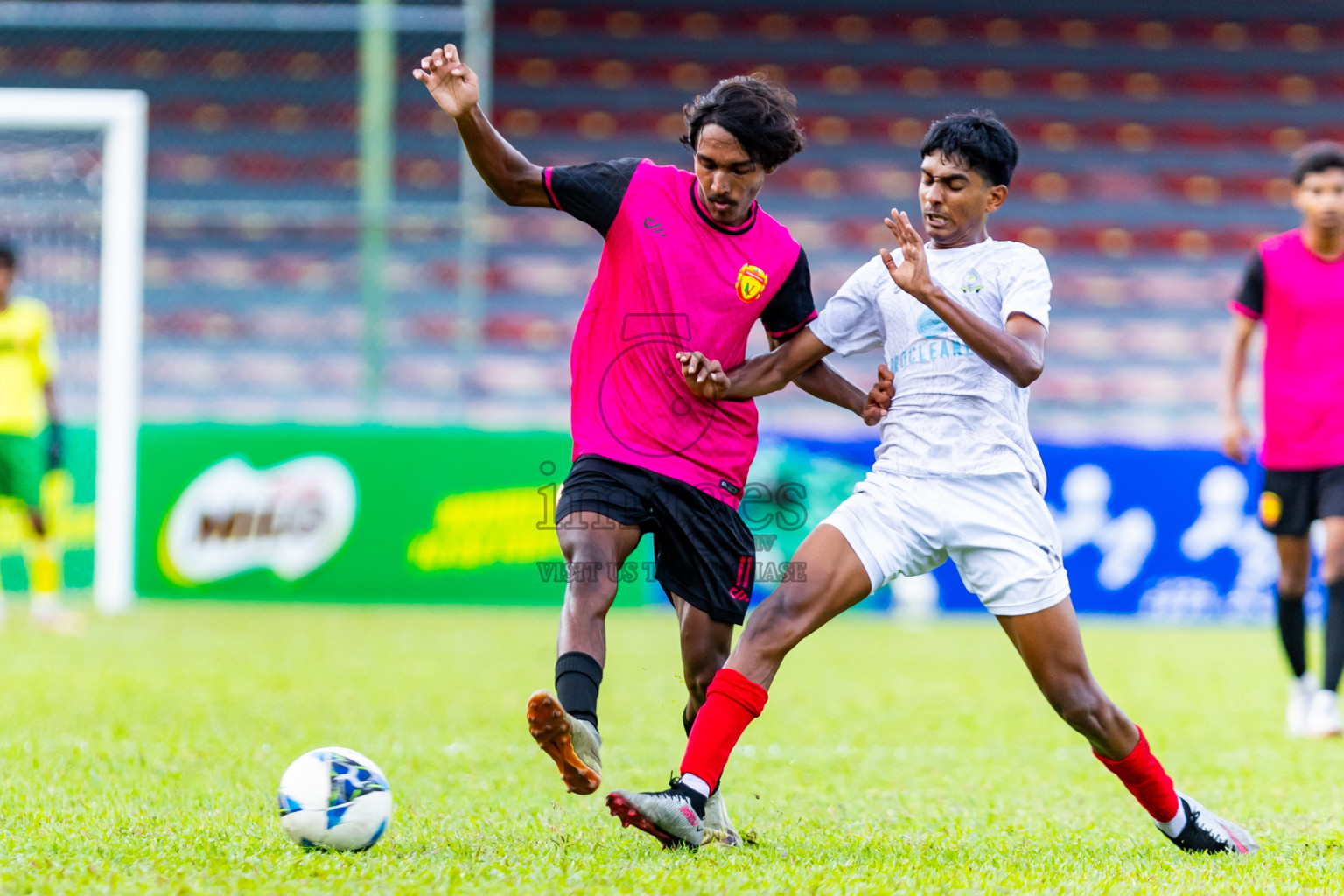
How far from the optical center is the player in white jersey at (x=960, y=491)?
11.3 feet

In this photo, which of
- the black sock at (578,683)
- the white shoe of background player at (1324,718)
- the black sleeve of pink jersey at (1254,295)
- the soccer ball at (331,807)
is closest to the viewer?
the soccer ball at (331,807)

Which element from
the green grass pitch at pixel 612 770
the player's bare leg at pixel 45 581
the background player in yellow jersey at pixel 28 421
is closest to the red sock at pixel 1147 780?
the green grass pitch at pixel 612 770

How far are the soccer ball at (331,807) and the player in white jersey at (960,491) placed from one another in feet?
2.18

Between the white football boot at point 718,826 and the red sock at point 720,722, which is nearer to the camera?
the red sock at point 720,722

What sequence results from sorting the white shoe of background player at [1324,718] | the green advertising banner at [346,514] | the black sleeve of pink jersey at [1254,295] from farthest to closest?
the green advertising banner at [346,514] → the black sleeve of pink jersey at [1254,295] → the white shoe of background player at [1324,718]

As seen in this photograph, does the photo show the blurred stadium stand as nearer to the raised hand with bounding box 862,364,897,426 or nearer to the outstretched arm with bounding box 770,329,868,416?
the outstretched arm with bounding box 770,329,868,416

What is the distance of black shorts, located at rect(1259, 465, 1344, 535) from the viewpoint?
5926 millimetres

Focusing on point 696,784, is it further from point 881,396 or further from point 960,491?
point 881,396

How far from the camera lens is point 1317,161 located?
588 centimetres

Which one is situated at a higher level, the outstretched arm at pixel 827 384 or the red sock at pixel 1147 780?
the outstretched arm at pixel 827 384

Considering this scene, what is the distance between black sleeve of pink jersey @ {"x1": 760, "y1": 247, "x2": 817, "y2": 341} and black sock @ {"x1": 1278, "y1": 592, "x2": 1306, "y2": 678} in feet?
10.5

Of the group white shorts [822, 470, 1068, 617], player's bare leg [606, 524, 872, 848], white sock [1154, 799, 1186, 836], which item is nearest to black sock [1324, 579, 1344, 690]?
white sock [1154, 799, 1186, 836]

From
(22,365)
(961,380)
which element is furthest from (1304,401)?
(22,365)

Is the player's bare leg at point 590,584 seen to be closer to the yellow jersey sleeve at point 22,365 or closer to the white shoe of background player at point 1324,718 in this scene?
the white shoe of background player at point 1324,718
